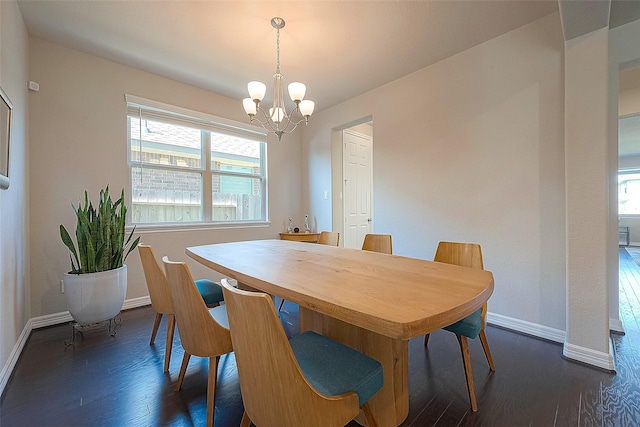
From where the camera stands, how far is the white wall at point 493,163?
7.14ft


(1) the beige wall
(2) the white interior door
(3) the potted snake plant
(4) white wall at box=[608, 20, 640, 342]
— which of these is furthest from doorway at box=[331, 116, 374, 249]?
(3) the potted snake plant

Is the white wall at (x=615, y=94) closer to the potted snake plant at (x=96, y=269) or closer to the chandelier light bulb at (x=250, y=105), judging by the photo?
the chandelier light bulb at (x=250, y=105)

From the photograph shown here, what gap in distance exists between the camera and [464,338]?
4.80ft

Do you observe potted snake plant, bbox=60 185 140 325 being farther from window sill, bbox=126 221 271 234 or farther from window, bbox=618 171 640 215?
window, bbox=618 171 640 215

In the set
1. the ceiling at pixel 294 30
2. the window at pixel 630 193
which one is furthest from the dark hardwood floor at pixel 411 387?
the window at pixel 630 193

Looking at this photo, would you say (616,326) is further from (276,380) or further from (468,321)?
(276,380)

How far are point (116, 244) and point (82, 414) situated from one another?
1.39m

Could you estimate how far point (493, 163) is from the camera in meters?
2.48

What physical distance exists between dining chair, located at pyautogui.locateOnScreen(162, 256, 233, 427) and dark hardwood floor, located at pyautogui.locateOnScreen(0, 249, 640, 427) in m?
0.28

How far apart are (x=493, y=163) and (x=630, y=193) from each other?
951 centimetres

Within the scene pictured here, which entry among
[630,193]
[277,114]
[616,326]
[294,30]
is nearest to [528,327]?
[616,326]

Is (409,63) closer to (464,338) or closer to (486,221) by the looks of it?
(486,221)

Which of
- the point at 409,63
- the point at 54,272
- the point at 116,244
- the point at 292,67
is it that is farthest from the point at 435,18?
the point at 54,272

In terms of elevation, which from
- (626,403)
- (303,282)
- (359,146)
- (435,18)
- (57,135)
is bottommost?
(626,403)
